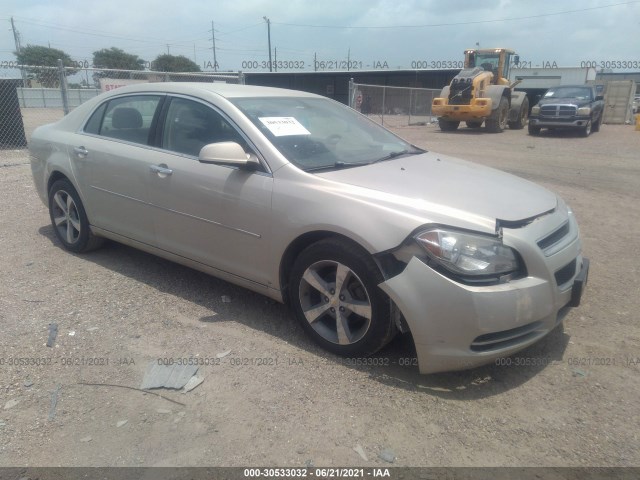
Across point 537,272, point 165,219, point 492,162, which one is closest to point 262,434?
point 537,272

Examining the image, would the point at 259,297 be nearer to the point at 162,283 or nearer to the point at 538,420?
the point at 162,283

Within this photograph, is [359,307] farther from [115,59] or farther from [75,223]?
[115,59]

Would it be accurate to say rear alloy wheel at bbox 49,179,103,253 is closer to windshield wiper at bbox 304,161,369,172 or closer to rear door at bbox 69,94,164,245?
rear door at bbox 69,94,164,245

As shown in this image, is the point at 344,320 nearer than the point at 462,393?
No

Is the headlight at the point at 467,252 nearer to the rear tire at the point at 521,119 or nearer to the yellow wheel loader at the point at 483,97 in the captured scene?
the yellow wheel loader at the point at 483,97

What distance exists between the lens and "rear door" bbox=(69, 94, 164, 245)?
4082 millimetres

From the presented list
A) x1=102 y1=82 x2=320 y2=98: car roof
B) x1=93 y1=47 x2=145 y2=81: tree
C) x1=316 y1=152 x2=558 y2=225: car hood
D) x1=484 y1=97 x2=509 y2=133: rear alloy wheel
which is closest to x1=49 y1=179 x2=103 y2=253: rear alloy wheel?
x1=102 y1=82 x2=320 y2=98: car roof

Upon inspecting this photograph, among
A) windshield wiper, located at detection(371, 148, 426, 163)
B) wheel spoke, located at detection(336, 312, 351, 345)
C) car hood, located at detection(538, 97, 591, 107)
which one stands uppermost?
windshield wiper, located at detection(371, 148, 426, 163)

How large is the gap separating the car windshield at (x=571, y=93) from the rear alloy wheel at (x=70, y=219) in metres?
18.5

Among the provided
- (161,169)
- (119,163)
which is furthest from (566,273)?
(119,163)

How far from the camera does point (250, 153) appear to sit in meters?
3.48

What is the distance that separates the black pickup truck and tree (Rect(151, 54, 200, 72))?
166 ft

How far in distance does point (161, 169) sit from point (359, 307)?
1.92 meters

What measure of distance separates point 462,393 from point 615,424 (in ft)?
2.49
